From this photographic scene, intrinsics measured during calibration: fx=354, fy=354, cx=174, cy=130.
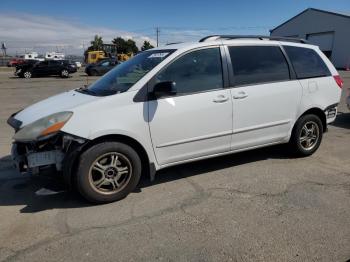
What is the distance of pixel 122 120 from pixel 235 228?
1.62 m

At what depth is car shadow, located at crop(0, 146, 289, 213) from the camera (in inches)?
156

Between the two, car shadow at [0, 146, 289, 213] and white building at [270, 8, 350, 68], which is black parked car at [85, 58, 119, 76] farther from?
white building at [270, 8, 350, 68]

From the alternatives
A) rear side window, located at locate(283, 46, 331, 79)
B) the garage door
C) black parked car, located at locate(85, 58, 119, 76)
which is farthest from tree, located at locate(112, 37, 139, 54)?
rear side window, located at locate(283, 46, 331, 79)

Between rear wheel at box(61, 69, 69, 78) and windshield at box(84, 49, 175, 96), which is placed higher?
windshield at box(84, 49, 175, 96)

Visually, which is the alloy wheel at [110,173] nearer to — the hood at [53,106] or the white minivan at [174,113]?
the white minivan at [174,113]

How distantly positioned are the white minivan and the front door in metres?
0.01

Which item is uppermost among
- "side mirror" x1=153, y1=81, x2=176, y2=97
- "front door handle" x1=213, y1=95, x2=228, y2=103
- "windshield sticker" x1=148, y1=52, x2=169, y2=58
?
"windshield sticker" x1=148, y1=52, x2=169, y2=58

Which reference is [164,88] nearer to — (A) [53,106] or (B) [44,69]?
(A) [53,106]

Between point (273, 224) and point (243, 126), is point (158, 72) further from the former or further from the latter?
point (273, 224)

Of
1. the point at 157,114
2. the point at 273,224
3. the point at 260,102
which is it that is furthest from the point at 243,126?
the point at 273,224

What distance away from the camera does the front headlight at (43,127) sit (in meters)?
3.64

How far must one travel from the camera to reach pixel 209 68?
443cm

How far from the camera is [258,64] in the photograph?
486cm

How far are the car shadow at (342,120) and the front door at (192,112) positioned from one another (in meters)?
4.64
